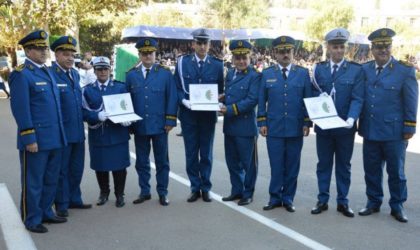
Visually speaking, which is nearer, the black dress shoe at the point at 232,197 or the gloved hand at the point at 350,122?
the gloved hand at the point at 350,122

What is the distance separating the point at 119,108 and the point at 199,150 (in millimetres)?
1232

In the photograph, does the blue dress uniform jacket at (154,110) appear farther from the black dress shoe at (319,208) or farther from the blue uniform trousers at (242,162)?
the black dress shoe at (319,208)

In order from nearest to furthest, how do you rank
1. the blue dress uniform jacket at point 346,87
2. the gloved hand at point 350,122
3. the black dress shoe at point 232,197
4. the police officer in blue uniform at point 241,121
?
the gloved hand at point 350,122
the blue dress uniform jacket at point 346,87
the police officer in blue uniform at point 241,121
the black dress shoe at point 232,197

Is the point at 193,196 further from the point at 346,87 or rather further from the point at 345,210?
the point at 346,87

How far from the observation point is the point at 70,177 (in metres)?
5.77

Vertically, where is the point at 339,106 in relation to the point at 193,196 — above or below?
above

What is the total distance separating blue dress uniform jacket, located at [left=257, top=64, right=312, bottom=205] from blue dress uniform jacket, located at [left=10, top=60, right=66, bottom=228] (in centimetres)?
238

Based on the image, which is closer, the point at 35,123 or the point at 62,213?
the point at 35,123

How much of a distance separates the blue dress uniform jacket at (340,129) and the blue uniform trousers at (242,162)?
0.83m

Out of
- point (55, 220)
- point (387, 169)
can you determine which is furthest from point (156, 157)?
point (387, 169)

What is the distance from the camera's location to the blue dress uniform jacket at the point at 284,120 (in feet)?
18.1

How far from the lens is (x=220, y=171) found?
775cm

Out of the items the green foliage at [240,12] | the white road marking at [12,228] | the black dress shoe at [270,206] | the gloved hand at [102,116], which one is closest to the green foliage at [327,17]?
the green foliage at [240,12]

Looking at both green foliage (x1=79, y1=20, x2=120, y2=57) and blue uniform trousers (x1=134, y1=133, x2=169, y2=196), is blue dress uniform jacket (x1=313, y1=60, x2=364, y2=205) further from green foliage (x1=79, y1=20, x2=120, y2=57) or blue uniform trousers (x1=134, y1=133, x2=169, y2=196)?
green foliage (x1=79, y1=20, x2=120, y2=57)
